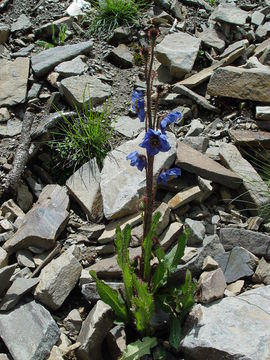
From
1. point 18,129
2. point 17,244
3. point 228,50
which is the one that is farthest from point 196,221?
point 228,50

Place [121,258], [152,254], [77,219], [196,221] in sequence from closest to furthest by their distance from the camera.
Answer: [121,258]
[152,254]
[196,221]
[77,219]

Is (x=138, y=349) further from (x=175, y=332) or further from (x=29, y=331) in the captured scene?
(x=29, y=331)

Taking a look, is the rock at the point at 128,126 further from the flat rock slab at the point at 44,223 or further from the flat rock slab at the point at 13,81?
the flat rock slab at the point at 13,81

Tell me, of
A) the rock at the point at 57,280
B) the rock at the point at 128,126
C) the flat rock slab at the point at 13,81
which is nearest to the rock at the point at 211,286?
the rock at the point at 57,280

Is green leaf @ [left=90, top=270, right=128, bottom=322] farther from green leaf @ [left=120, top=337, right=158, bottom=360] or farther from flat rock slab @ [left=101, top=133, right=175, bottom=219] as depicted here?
flat rock slab @ [left=101, top=133, right=175, bottom=219]

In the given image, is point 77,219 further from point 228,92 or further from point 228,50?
point 228,50

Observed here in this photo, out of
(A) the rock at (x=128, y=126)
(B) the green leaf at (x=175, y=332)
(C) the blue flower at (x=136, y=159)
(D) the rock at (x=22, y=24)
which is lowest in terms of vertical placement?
(B) the green leaf at (x=175, y=332)
